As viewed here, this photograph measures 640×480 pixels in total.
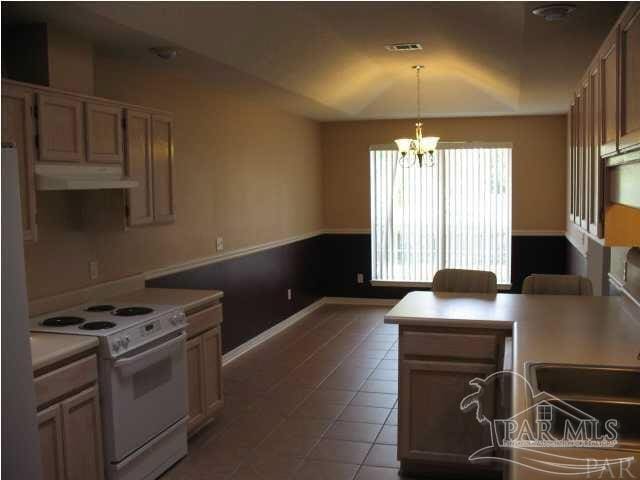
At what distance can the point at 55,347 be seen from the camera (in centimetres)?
288

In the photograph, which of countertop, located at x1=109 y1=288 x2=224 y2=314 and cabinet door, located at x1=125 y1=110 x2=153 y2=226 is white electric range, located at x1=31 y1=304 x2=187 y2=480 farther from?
cabinet door, located at x1=125 y1=110 x2=153 y2=226

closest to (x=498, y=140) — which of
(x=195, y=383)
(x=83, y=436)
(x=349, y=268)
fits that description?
(x=349, y=268)

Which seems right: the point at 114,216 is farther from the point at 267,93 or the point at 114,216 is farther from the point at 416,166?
the point at 416,166

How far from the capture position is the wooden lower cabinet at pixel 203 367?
3951 millimetres

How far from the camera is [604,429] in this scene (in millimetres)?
2203

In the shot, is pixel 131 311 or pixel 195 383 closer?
pixel 131 311

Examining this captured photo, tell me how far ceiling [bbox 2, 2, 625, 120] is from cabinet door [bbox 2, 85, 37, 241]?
1.48 feet

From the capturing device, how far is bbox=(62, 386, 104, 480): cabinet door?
2898mm

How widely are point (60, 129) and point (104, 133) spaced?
1.12 feet

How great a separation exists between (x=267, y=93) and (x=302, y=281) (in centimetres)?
270

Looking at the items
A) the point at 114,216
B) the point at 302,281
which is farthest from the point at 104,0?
the point at 302,281

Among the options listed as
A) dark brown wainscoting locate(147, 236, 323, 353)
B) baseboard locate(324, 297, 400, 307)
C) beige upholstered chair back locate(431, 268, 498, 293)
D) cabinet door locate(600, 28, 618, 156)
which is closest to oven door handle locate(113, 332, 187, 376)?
dark brown wainscoting locate(147, 236, 323, 353)

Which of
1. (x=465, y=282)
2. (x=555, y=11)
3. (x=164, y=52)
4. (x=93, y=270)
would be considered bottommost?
(x=465, y=282)

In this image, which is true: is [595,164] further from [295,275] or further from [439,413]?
[295,275]
